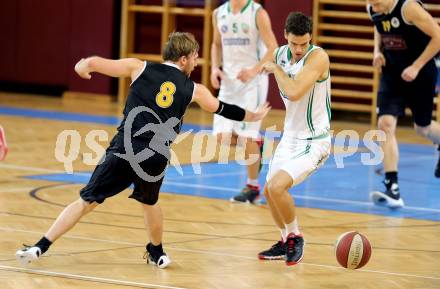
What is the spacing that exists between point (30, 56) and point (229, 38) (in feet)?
33.1

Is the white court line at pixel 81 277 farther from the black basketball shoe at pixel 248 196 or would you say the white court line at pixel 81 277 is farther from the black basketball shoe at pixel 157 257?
the black basketball shoe at pixel 248 196

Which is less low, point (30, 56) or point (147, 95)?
point (147, 95)

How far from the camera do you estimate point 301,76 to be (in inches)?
266

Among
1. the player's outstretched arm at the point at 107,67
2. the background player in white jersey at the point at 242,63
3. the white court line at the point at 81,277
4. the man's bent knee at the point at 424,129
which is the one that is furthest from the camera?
the man's bent knee at the point at 424,129

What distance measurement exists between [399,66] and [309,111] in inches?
111

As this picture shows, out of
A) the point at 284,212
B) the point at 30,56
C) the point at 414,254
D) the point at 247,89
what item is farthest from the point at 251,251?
the point at 30,56

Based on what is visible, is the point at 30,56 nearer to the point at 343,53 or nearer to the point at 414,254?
the point at 343,53

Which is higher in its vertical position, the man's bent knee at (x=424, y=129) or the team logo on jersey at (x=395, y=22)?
the team logo on jersey at (x=395, y=22)

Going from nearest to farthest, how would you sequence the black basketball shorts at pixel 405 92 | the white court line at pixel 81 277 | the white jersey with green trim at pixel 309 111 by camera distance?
the white court line at pixel 81 277 → the white jersey with green trim at pixel 309 111 → the black basketball shorts at pixel 405 92

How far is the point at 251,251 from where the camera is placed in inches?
285

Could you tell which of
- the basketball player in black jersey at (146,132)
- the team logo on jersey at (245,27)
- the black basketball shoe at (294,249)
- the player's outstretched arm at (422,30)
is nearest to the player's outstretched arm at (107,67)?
the basketball player in black jersey at (146,132)

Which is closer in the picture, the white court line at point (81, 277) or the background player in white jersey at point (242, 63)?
the white court line at point (81, 277)

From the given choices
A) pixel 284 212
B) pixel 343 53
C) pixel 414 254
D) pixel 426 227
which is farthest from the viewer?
pixel 343 53

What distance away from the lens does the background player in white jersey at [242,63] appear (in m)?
9.64
